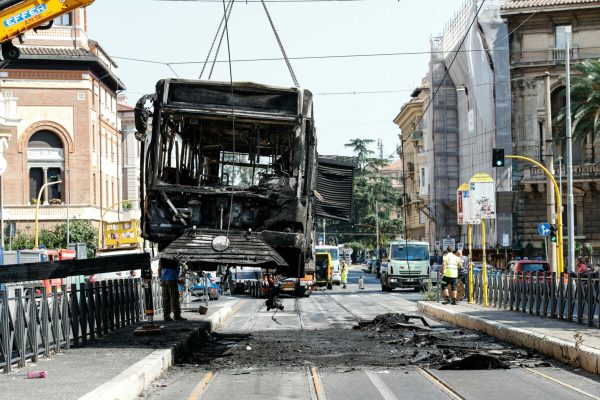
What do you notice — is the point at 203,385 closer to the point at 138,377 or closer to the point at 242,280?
the point at 138,377

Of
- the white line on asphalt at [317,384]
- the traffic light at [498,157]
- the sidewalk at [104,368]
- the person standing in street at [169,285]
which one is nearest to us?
the sidewalk at [104,368]

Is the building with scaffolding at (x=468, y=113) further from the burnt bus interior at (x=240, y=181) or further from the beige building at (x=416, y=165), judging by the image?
the burnt bus interior at (x=240, y=181)

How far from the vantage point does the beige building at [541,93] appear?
63219 mm

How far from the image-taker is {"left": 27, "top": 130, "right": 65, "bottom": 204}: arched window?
69375 mm

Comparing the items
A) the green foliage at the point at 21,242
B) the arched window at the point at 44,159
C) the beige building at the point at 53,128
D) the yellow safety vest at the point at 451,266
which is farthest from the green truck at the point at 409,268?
the arched window at the point at 44,159

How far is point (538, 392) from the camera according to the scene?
37.8 ft

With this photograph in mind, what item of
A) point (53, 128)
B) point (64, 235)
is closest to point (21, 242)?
point (64, 235)

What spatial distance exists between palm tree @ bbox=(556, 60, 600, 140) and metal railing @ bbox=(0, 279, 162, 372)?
30.2m

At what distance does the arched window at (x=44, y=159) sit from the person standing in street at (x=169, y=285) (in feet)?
160

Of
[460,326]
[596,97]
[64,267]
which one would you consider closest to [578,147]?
[596,97]

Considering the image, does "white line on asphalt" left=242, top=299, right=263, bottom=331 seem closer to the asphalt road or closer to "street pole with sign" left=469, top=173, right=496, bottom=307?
"street pole with sign" left=469, top=173, right=496, bottom=307

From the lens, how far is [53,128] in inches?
2744

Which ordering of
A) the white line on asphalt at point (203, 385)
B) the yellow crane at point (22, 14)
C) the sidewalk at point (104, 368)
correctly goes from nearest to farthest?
the sidewalk at point (104, 368) < the white line on asphalt at point (203, 385) < the yellow crane at point (22, 14)

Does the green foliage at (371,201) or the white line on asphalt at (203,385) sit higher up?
the green foliage at (371,201)
